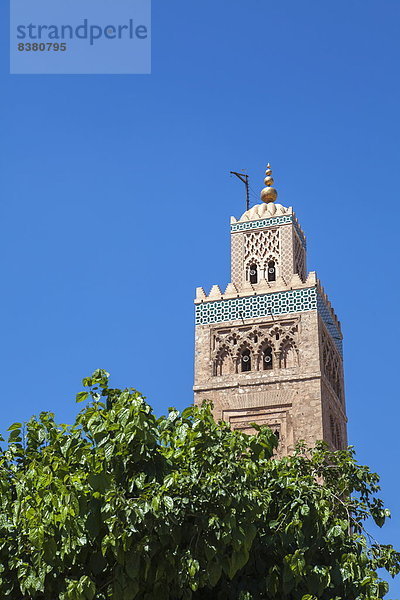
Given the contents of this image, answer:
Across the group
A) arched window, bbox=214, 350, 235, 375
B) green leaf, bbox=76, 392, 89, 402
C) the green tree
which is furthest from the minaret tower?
green leaf, bbox=76, 392, 89, 402

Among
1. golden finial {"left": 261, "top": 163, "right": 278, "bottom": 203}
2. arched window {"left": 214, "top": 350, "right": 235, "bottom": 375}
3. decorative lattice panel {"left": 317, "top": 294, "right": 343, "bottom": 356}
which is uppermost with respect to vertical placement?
golden finial {"left": 261, "top": 163, "right": 278, "bottom": 203}

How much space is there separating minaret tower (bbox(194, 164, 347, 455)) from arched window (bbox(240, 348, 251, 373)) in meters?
0.03

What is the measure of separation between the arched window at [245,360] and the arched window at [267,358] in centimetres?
42

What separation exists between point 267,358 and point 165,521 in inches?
673

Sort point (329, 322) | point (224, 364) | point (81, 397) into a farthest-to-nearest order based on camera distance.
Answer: point (329, 322) < point (224, 364) < point (81, 397)

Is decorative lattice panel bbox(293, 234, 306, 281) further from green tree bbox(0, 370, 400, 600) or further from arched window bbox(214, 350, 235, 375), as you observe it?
green tree bbox(0, 370, 400, 600)

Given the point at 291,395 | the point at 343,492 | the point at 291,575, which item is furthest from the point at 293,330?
the point at 291,575

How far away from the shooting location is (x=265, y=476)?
9.96 m

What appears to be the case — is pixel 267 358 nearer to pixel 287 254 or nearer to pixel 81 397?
pixel 287 254

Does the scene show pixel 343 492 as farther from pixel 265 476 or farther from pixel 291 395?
pixel 291 395

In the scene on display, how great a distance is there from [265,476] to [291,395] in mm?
14674

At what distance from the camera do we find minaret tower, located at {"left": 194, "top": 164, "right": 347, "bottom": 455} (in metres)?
24.5

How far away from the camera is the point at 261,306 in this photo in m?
25.9

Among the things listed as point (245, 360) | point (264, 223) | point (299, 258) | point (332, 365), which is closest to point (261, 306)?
point (245, 360)
